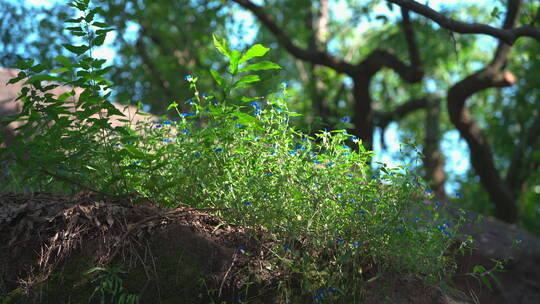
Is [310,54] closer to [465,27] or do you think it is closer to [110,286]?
[465,27]

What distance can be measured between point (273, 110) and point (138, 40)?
385 inches

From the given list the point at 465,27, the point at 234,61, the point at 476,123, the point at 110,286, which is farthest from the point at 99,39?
the point at 476,123

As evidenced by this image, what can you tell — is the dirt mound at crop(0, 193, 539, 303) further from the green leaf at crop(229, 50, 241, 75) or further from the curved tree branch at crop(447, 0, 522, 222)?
the curved tree branch at crop(447, 0, 522, 222)

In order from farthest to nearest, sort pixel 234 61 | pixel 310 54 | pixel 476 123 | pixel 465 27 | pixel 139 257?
pixel 310 54, pixel 476 123, pixel 465 27, pixel 234 61, pixel 139 257

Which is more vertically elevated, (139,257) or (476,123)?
(476,123)

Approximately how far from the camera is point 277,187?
2.82 metres

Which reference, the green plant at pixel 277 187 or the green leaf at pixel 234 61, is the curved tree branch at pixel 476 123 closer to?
the green plant at pixel 277 187

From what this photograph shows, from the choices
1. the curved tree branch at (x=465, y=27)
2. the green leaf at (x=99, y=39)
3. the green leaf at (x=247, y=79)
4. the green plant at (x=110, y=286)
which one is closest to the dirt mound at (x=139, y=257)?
the green plant at (x=110, y=286)

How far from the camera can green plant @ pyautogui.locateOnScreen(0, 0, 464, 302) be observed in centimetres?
272

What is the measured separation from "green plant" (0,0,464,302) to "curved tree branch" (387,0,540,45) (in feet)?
6.47

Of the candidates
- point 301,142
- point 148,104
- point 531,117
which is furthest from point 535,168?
point 301,142

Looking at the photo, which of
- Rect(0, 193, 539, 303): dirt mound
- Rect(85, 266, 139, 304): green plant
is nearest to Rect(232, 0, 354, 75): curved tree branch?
Rect(0, 193, 539, 303): dirt mound

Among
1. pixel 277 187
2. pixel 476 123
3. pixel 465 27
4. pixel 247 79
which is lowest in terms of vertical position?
pixel 277 187

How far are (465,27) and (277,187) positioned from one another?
2880 mm
